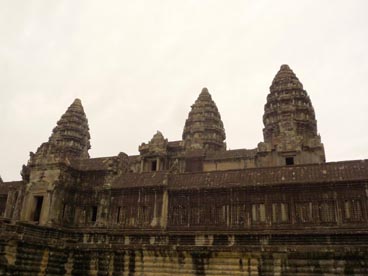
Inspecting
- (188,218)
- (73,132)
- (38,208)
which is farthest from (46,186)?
(73,132)

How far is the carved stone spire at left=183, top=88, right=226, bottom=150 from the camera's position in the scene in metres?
51.7

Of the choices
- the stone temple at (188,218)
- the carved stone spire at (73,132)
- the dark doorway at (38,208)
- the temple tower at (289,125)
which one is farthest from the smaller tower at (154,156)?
the carved stone spire at (73,132)

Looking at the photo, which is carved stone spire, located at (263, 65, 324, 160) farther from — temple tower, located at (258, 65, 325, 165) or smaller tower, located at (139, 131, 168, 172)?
smaller tower, located at (139, 131, 168, 172)

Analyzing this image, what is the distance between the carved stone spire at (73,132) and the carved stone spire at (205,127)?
16805 mm

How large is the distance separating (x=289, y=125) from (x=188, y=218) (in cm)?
1898

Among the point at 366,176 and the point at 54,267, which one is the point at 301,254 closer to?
the point at 366,176

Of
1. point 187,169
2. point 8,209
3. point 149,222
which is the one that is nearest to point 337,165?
point 149,222

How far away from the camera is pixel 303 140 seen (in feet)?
125

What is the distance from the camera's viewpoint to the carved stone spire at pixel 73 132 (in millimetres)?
56781

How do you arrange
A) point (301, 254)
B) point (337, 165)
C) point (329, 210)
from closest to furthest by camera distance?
point (301, 254) < point (329, 210) < point (337, 165)

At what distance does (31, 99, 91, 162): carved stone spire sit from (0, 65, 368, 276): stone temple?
19922 mm

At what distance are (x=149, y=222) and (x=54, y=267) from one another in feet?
24.2

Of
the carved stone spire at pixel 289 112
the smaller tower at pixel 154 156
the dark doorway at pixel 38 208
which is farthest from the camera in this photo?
the smaller tower at pixel 154 156

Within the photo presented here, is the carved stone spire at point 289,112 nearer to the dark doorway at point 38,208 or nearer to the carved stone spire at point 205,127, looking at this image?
the carved stone spire at point 205,127
